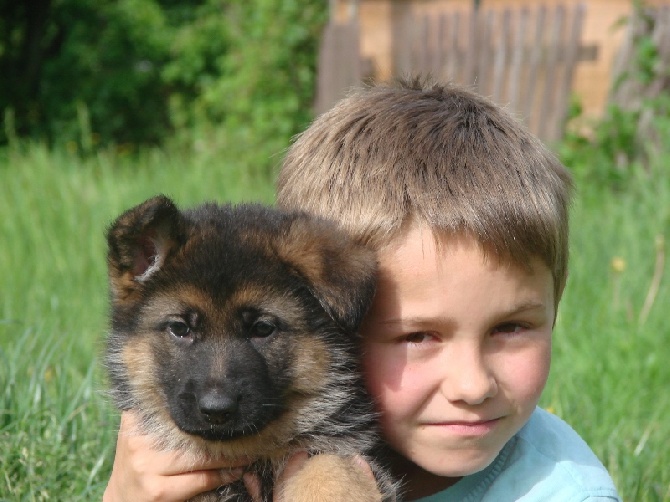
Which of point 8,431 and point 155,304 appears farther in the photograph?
point 8,431

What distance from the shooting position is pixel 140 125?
15.4 m

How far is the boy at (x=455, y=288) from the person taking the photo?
2.66 meters

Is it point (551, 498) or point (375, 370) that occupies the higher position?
point (375, 370)

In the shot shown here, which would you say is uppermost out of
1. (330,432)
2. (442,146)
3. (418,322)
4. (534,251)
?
(442,146)

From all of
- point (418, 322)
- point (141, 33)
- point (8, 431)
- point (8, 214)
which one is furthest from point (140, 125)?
point (418, 322)

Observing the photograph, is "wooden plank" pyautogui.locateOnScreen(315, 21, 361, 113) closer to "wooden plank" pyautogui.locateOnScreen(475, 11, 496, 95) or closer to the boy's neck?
"wooden plank" pyautogui.locateOnScreen(475, 11, 496, 95)

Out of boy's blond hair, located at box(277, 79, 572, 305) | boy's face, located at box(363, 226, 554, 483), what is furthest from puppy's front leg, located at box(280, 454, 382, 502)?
boy's blond hair, located at box(277, 79, 572, 305)

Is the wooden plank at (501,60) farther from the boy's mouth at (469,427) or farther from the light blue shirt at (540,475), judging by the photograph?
the boy's mouth at (469,427)

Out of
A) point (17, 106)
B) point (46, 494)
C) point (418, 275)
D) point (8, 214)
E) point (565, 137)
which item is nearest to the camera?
point (418, 275)

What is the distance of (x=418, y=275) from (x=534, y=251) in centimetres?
38

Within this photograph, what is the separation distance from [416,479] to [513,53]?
24.7 feet

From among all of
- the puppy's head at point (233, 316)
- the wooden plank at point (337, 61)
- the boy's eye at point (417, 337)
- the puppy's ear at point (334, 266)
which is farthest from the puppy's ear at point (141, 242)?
the wooden plank at point (337, 61)

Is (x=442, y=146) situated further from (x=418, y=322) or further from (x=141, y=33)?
(x=141, y=33)

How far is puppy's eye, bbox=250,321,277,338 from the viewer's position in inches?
102
